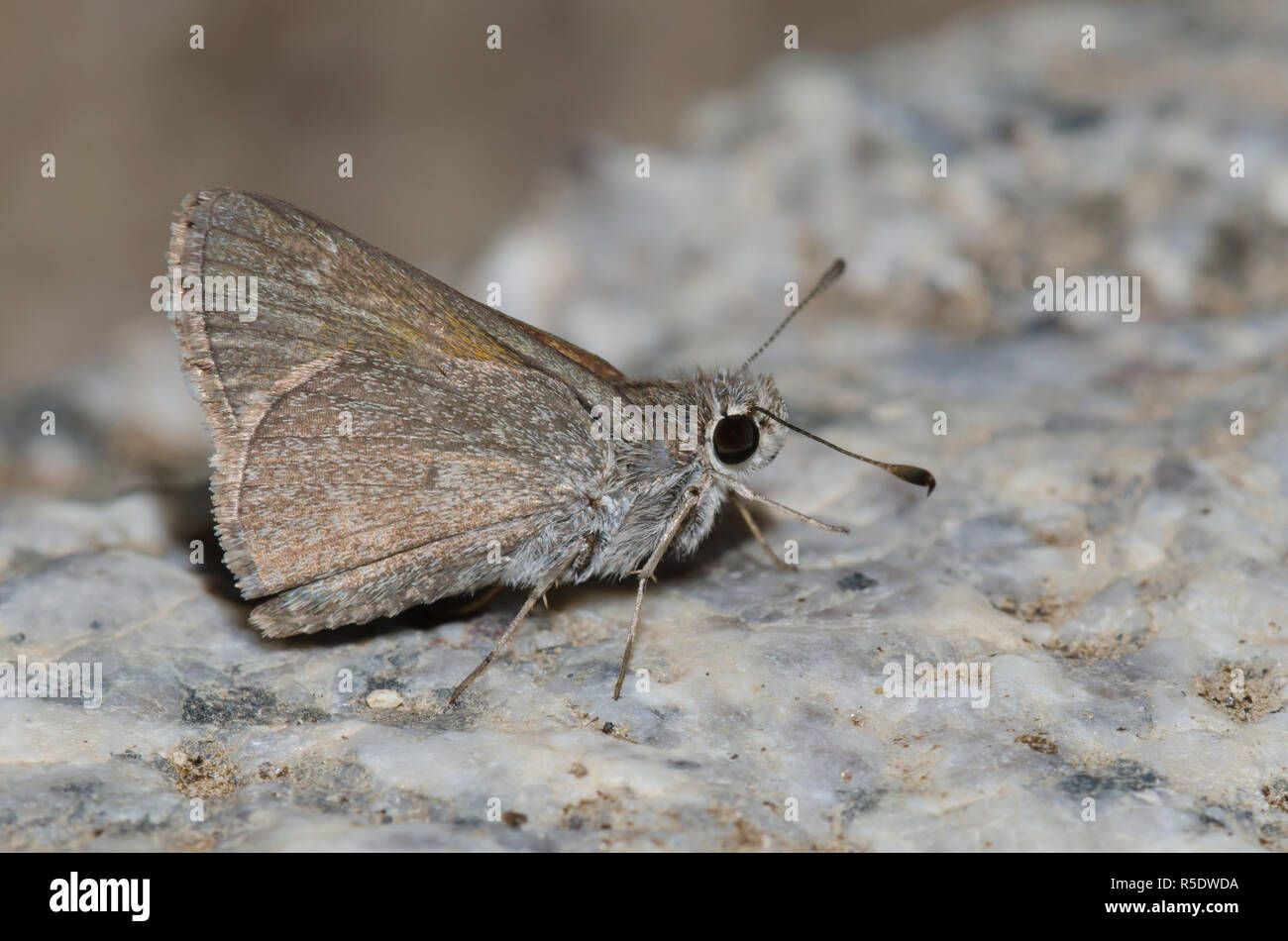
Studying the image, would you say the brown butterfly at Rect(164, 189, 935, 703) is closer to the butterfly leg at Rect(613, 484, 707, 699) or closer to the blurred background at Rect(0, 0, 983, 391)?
the butterfly leg at Rect(613, 484, 707, 699)

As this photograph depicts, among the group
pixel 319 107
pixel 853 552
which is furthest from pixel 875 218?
pixel 319 107

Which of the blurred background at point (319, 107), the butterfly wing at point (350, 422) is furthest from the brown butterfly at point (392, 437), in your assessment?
the blurred background at point (319, 107)

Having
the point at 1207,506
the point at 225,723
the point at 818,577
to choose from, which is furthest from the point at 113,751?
the point at 1207,506

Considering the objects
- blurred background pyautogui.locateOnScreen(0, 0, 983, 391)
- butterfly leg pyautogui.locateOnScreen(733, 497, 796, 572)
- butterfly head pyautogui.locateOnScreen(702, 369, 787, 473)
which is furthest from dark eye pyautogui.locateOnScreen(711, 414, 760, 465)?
blurred background pyautogui.locateOnScreen(0, 0, 983, 391)

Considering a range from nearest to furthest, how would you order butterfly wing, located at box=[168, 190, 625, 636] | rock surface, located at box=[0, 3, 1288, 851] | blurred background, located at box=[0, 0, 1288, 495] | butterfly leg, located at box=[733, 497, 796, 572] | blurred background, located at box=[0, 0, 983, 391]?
1. rock surface, located at box=[0, 3, 1288, 851]
2. butterfly wing, located at box=[168, 190, 625, 636]
3. butterfly leg, located at box=[733, 497, 796, 572]
4. blurred background, located at box=[0, 0, 1288, 495]
5. blurred background, located at box=[0, 0, 983, 391]

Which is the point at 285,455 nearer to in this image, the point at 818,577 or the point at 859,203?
the point at 818,577

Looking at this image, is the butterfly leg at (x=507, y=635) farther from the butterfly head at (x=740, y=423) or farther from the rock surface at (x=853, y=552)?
the butterfly head at (x=740, y=423)
